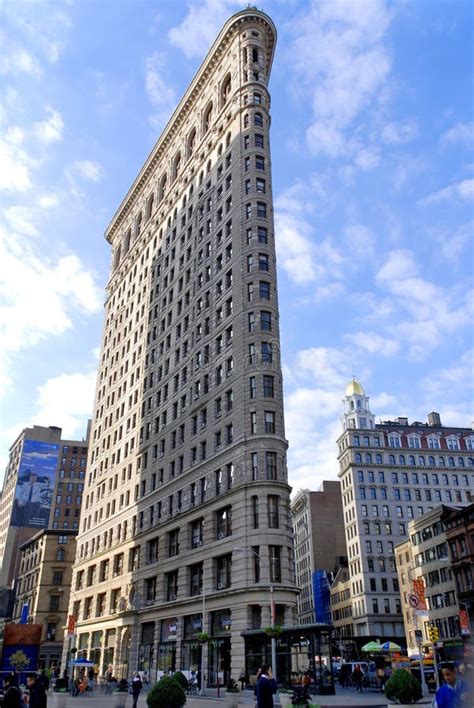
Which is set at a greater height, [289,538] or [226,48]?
[226,48]

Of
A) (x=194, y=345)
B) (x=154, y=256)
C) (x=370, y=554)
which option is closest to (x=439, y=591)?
(x=370, y=554)

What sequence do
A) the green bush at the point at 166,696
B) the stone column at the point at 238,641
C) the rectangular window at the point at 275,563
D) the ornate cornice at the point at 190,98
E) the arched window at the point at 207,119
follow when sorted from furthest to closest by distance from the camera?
the arched window at the point at 207,119, the ornate cornice at the point at 190,98, the rectangular window at the point at 275,563, the stone column at the point at 238,641, the green bush at the point at 166,696

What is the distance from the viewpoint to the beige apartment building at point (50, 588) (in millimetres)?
100125

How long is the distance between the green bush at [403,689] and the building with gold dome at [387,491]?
8869cm

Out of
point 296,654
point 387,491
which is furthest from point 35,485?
point 296,654

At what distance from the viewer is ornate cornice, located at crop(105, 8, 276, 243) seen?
75875 millimetres

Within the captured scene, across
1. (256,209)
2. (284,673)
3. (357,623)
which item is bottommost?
(284,673)

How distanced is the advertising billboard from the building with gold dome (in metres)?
67.5

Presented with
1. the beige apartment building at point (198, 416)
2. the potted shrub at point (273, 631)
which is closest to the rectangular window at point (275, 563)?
the beige apartment building at point (198, 416)

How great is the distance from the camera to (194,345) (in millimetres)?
65250

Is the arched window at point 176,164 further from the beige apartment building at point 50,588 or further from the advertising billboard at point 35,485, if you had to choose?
the advertising billboard at point 35,485

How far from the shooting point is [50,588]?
104 m

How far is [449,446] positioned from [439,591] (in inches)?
1741

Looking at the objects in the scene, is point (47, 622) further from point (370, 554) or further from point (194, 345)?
point (194, 345)
